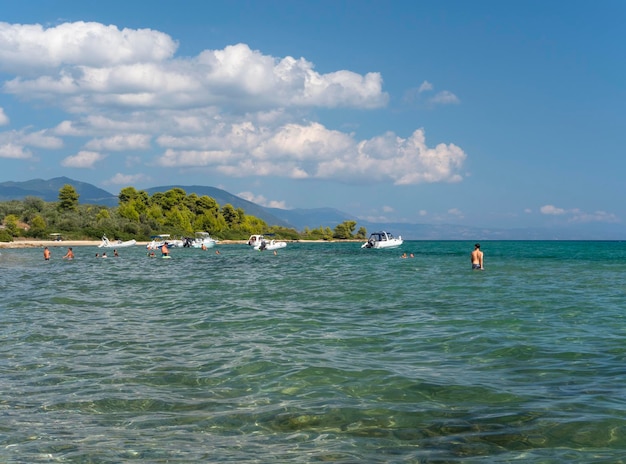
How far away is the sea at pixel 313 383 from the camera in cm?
746

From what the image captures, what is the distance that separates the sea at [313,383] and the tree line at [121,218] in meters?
115

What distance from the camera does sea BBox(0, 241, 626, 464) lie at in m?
7.46

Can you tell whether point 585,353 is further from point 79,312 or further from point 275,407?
point 79,312

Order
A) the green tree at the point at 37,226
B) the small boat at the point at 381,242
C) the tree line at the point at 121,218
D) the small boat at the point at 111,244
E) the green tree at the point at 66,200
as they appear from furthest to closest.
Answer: the green tree at the point at 66,200
the tree line at the point at 121,218
the green tree at the point at 37,226
the small boat at the point at 381,242
the small boat at the point at 111,244

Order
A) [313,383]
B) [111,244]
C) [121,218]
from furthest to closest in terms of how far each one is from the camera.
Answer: [121,218]
[111,244]
[313,383]

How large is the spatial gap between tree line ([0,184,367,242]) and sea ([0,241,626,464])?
11517cm

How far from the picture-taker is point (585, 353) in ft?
43.4

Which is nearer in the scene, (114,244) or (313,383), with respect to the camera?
(313,383)

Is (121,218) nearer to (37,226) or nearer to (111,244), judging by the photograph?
(37,226)

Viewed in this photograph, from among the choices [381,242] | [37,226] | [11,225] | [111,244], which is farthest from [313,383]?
[37,226]

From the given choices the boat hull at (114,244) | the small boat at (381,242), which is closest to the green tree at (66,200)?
the boat hull at (114,244)

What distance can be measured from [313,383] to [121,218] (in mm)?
155014

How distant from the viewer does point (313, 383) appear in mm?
10828

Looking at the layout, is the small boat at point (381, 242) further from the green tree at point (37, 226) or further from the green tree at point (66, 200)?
the green tree at point (66, 200)
